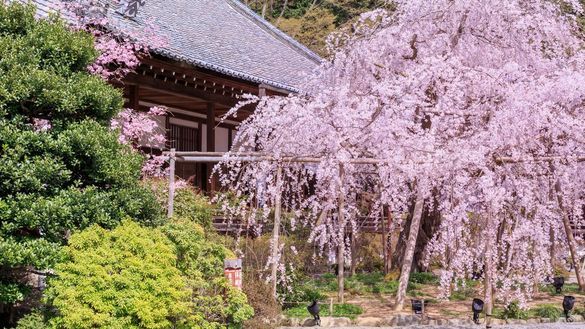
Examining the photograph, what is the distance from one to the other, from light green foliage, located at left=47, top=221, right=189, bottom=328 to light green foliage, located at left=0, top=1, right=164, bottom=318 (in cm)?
31

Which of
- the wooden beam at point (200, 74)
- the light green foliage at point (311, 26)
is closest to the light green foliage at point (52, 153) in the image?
the wooden beam at point (200, 74)

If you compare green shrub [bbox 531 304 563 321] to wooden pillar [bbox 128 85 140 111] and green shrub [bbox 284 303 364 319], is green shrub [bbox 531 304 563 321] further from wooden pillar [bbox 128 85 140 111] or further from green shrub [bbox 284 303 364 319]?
wooden pillar [bbox 128 85 140 111]

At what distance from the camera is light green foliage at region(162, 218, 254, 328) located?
7797 millimetres

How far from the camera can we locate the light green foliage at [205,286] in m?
7.80

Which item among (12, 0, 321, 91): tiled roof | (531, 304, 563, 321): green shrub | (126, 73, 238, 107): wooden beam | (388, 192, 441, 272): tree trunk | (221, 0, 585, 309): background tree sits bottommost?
(531, 304, 563, 321): green shrub

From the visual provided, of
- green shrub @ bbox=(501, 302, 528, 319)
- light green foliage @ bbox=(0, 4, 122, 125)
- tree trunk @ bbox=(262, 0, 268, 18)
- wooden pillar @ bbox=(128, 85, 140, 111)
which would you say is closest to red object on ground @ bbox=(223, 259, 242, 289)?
light green foliage @ bbox=(0, 4, 122, 125)

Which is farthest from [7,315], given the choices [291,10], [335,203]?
[291,10]

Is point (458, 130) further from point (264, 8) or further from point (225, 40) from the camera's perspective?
point (264, 8)

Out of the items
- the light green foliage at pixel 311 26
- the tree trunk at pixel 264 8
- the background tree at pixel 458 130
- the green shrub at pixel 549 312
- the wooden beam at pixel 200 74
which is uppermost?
the tree trunk at pixel 264 8

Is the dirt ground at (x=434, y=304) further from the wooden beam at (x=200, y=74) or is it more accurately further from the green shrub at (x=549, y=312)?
the wooden beam at (x=200, y=74)

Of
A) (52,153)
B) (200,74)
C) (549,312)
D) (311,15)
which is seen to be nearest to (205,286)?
(52,153)

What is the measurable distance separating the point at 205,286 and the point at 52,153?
7.27ft

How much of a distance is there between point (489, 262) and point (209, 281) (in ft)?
13.1

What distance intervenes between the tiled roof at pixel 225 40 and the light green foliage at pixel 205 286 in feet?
18.5
